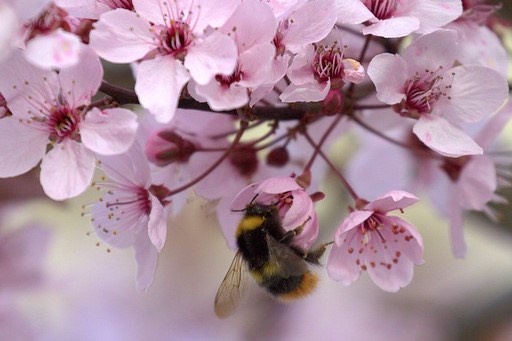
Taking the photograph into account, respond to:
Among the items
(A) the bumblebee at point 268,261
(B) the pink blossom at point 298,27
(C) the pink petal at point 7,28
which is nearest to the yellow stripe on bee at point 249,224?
(A) the bumblebee at point 268,261

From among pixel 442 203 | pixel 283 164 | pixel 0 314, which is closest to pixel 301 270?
pixel 283 164

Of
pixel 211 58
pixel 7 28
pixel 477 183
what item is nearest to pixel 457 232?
pixel 477 183

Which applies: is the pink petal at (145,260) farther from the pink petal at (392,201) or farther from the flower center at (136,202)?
the pink petal at (392,201)

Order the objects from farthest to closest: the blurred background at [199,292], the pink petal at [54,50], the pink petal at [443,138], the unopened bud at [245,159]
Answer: the blurred background at [199,292] → the unopened bud at [245,159] → the pink petal at [443,138] → the pink petal at [54,50]

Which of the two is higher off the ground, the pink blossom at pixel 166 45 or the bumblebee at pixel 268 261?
the pink blossom at pixel 166 45

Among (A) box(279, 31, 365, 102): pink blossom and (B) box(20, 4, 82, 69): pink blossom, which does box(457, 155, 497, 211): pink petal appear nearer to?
(A) box(279, 31, 365, 102): pink blossom

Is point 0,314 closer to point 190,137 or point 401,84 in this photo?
point 190,137
